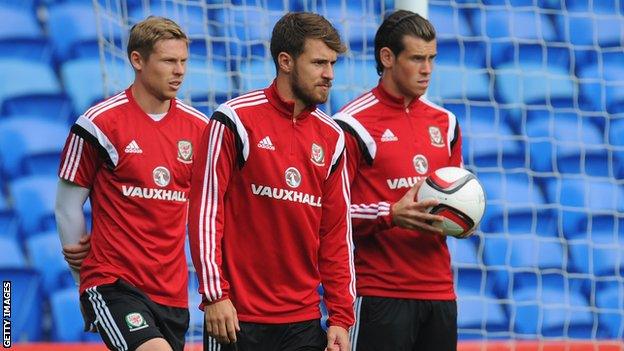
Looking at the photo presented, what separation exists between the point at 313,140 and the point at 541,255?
4.32m

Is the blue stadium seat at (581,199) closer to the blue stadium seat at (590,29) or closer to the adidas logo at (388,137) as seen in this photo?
the blue stadium seat at (590,29)

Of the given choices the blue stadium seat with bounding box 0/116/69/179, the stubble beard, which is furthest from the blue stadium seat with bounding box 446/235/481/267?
the stubble beard

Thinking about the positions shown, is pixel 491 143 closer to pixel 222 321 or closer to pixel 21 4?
pixel 21 4

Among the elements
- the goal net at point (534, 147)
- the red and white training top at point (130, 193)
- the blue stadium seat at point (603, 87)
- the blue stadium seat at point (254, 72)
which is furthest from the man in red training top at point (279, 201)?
the blue stadium seat at point (603, 87)

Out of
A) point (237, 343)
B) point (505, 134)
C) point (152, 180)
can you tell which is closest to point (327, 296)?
point (237, 343)

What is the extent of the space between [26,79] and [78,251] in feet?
10.2

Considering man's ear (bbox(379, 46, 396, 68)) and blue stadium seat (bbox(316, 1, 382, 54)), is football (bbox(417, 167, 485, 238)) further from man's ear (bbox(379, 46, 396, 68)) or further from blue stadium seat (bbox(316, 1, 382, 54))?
blue stadium seat (bbox(316, 1, 382, 54))

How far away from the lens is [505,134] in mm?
8883

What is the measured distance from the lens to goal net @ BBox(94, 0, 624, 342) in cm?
854

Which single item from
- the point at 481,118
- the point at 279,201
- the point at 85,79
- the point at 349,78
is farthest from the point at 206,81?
the point at 279,201

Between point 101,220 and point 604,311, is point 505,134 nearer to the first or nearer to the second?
point 604,311

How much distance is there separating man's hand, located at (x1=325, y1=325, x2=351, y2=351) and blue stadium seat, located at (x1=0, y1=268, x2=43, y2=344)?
11.9 ft

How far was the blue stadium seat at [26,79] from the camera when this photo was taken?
26.7 ft

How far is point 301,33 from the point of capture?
4.81 meters
